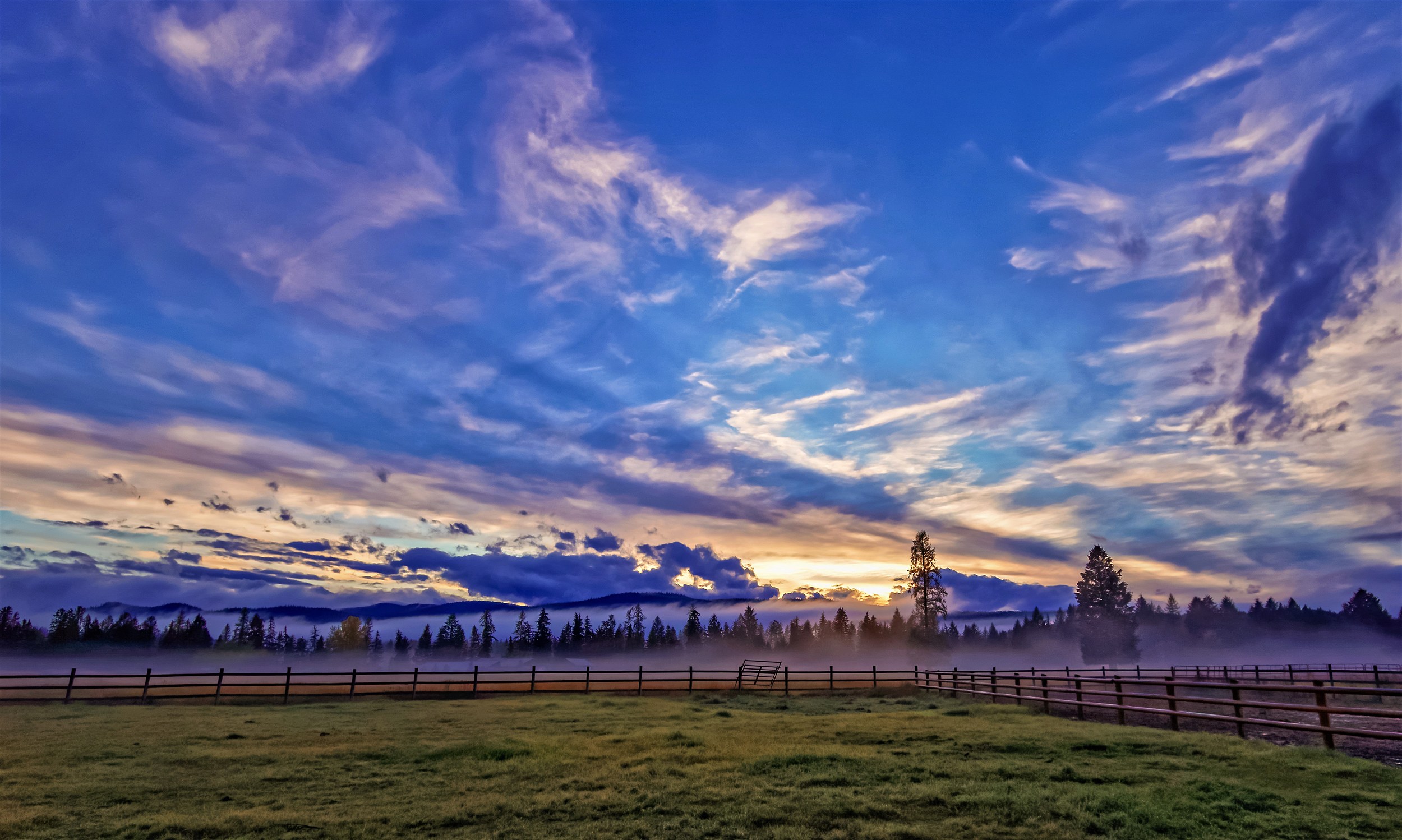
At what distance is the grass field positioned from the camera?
976 cm

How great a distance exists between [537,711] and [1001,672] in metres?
21.2

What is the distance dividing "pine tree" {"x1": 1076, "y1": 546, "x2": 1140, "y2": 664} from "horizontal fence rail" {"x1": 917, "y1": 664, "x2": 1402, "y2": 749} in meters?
26.6

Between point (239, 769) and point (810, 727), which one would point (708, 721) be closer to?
→ point (810, 727)

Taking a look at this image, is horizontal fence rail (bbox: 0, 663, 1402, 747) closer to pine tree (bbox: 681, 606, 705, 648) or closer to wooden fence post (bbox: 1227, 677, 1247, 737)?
wooden fence post (bbox: 1227, 677, 1247, 737)

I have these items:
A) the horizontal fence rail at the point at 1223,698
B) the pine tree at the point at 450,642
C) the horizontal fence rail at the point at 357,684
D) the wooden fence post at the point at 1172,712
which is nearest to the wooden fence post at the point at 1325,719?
the horizontal fence rail at the point at 1223,698

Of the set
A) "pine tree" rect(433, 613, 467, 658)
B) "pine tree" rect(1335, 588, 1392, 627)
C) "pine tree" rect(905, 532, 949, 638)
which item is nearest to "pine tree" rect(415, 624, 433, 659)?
"pine tree" rect(433, 613, 467, 658)

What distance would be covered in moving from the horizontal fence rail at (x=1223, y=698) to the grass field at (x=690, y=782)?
862 mm

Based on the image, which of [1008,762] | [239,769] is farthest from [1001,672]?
[239,769]

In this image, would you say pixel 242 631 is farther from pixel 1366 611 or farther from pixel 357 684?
pixel 1366 611

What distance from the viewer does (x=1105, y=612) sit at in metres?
82.2

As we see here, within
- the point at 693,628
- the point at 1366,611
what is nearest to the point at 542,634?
the point at 693,628

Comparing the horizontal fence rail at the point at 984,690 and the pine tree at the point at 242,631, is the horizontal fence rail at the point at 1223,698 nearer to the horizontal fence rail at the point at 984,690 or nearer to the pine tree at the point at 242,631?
the horizontal fence rail at the point at 984,690

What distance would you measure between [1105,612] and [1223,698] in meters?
53.8

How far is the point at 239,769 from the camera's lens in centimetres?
1458
